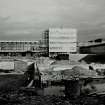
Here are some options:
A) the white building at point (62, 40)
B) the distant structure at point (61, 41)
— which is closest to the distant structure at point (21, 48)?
the distant structure at point (61, 41)

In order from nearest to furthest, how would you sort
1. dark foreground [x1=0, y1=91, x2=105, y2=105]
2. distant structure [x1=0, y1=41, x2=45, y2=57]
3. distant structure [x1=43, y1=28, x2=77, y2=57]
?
dark foreground [x1=0, y1=91, x2=105, y2=105], distant structure [x1=0, y1=41, x2=45, y2=57], distant structure [x1=43, y1=28, x2=77, y2=57]

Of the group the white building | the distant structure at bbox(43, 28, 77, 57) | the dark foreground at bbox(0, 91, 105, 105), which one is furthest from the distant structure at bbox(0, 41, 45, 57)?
the dark foreground at bbox(0, 91, 105, 105)

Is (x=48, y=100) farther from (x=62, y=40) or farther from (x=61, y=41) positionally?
(x=62, y=40)

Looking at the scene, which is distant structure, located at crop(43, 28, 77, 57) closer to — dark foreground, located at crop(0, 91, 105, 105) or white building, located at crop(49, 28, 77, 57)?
white building, located at crop(49, 28, 77, 57)

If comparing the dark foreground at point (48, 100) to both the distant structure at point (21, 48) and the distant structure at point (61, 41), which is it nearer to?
the distant structure at point (21, 48)

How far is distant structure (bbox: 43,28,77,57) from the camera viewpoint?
83.9m

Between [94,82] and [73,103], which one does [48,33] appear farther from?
[73,103]

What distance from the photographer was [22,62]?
43.5 meters

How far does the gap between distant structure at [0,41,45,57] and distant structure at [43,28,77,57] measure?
4202mm

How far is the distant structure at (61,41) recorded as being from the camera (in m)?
83.9

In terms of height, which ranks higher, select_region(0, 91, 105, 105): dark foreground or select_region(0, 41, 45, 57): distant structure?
select_region(0, 41, 45, 57): distant structure

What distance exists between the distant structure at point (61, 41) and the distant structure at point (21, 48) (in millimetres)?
4202

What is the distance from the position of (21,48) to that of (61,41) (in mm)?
17053

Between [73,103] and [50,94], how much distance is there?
151 inches
